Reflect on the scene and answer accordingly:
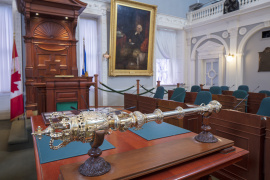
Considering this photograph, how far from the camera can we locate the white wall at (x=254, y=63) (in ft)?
24.4

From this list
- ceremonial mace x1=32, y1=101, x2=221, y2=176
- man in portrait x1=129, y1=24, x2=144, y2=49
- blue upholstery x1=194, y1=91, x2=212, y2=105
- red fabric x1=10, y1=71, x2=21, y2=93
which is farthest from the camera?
man in portrait x1=129, y1=24, x2=144, y2=49

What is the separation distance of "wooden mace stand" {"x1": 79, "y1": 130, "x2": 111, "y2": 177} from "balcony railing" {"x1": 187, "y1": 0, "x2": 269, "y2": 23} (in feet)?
29.2

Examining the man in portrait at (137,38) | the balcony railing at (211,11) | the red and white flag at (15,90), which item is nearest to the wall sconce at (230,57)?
the balcony railing at (211,11)

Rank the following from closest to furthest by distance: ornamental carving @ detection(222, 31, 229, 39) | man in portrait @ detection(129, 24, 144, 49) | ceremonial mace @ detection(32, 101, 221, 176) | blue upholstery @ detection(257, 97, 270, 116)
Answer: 1. ceremonial mace @ detection(32, 101, 221, 176)
2. blue upholstery @ detection(257, 97, 270, 116)
3. man in portrait @ detection(129, 24, 144, 49)
4. ornamental carving @ detection(222, 31, 229, 39)

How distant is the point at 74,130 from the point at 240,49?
8.77 m

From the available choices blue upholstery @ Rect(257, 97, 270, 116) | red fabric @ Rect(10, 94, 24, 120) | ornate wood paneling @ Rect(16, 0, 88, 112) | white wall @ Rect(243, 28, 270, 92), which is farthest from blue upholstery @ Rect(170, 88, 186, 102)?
white wall @ Rect(243, 28, 270, 92)

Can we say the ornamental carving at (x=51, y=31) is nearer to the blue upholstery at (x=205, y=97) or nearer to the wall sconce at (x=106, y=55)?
the wall sconce at (x=106, y=55)

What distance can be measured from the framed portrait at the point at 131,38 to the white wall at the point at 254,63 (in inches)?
154

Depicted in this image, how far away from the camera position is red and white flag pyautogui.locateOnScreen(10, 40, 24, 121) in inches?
204

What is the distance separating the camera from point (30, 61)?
550 cm

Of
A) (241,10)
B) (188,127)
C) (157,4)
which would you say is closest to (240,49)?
(241,10)

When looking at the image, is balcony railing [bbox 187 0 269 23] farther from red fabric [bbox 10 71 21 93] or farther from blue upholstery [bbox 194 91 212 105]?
red fabric [bbox 10 71 21 93]

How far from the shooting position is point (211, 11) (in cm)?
952

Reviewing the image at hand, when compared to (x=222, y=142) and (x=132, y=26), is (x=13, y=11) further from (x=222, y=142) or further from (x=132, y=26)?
(x=222, y=142)
